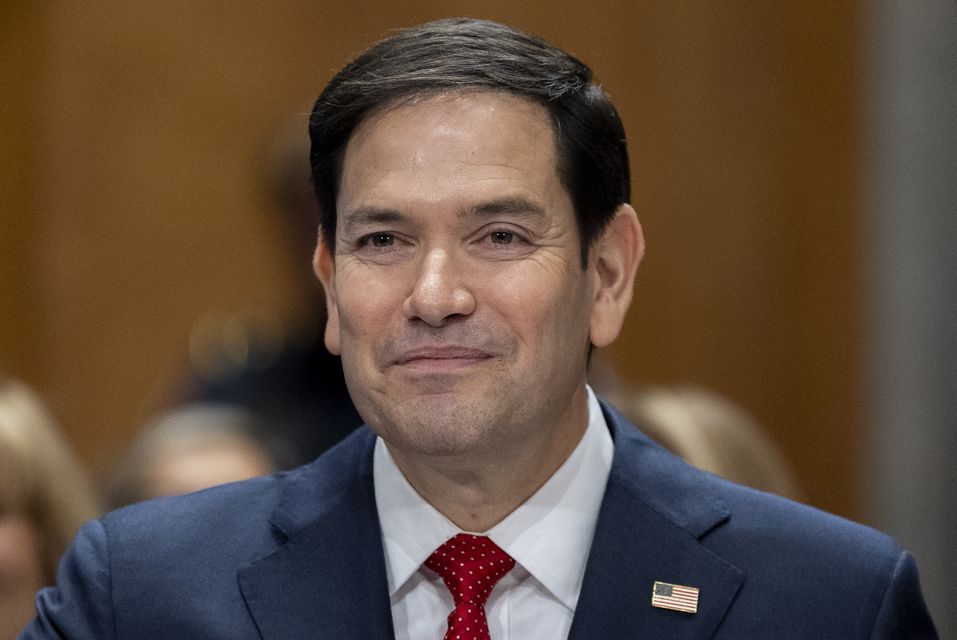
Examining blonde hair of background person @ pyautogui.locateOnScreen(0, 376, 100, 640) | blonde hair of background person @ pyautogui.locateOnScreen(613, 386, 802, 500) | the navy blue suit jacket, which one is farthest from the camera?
blonde hair of background person @ pyautogui.locateOnScreen(613, 386, 802, 500)

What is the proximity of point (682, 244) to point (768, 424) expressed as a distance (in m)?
0.84

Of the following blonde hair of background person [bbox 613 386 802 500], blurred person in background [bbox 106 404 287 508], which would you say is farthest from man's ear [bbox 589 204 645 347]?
blurred person in background [bbox 106 404 287 508]

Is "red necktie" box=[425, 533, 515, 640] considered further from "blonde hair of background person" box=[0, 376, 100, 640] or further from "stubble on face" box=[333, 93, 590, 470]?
"blonde hair of background person" box=[0, 376, 100, 640]

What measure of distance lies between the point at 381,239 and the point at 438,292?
0.20m

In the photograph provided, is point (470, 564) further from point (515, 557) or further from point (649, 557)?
point (649, 557)

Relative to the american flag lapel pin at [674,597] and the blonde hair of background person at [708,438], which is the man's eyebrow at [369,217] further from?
the blonde hair of background person at [708,438]

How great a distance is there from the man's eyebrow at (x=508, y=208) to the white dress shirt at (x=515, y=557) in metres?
0.51

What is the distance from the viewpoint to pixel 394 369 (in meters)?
2.76

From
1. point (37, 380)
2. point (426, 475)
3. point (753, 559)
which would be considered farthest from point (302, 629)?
point (37, 380)

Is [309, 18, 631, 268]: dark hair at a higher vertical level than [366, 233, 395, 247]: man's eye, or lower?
higher

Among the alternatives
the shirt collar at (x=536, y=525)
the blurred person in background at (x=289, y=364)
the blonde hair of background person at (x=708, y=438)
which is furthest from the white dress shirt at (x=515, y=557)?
the blurred person in background at (x=289, y=364)

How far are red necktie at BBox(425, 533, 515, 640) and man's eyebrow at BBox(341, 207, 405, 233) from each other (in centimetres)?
59

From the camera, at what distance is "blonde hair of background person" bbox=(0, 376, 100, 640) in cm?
356

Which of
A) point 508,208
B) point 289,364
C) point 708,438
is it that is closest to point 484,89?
point 508,208
